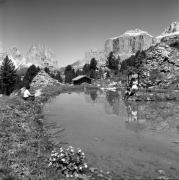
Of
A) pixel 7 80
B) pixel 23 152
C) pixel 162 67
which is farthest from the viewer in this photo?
pixel 7 80

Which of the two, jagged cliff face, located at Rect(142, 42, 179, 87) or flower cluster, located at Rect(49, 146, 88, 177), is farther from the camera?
jagged cliff face, located at Rect(142, 42, 179, 87)

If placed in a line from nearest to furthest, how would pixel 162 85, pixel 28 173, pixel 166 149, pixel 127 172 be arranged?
pixel 28 173 < pixel 127 172 < pixel 166 149 < pixel 162 85

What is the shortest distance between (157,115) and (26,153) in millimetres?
14360

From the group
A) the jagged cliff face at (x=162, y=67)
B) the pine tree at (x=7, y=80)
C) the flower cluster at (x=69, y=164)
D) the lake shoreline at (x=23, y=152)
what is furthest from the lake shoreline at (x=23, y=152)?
the pine tree at (x=7, y=80)

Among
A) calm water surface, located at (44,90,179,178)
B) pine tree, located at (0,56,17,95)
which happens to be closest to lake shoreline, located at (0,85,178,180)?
calm water surface, located at (44,90,179,178)

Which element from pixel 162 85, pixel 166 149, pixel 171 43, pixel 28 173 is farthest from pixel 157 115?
pixel 171 43

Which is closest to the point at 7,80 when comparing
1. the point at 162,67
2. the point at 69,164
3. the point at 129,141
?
the point at 162,67

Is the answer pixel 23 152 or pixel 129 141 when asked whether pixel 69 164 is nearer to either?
pixel 23 152

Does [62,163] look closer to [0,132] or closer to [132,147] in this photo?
[132,147]

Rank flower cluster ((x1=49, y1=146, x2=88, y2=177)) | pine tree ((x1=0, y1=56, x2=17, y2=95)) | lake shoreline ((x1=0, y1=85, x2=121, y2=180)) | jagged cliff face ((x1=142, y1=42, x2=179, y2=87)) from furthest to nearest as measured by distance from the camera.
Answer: pine tree ((x1=0, y1=56, x2=17, y2=95)), jagged cliff face ((x1=142, y1=42, x2=179, y2=87)), flower cluster ((x1=49, y1=146, x2=88, y2=177)), lake shoreline ((x1=0, y1=85, x2=121, y2=180))

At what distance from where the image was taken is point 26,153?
10820 mm

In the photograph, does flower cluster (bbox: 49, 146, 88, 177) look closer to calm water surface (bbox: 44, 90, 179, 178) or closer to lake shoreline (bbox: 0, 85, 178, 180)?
lake shoreline (bbox: 0, 85, 178, 180)

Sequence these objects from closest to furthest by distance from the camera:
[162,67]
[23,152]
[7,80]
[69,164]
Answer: [69,164] → [23,152] → [162,67] → [7,80]

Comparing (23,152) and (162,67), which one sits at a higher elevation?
(162,67)
